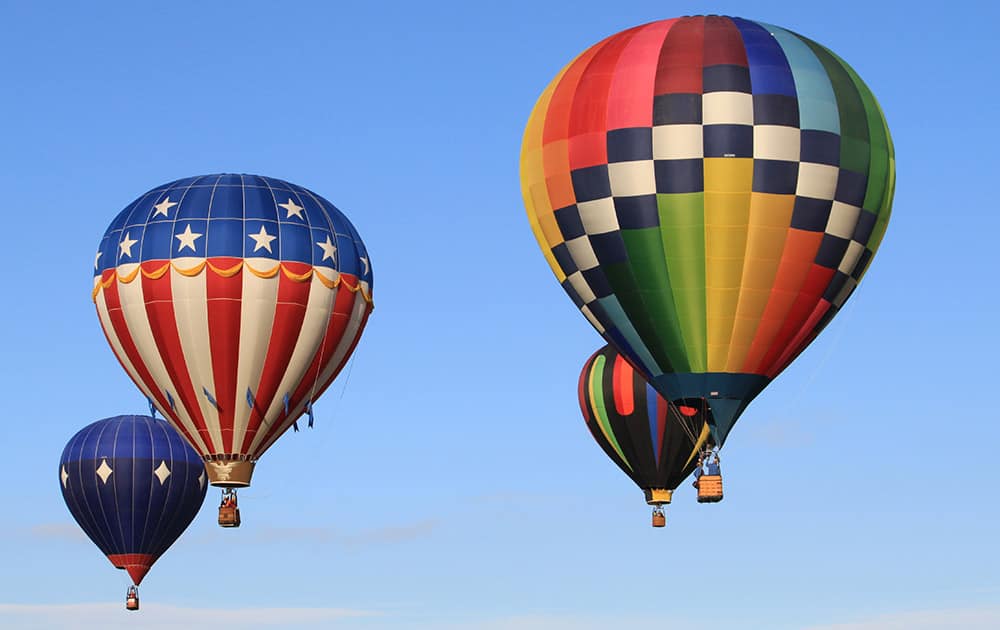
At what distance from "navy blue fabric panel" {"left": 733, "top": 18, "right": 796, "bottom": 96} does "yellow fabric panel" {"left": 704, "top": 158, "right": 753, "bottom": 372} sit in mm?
1336

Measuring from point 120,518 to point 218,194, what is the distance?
511 inches

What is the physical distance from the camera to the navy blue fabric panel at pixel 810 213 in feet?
112

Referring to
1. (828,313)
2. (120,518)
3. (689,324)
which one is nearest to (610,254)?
(689,324)

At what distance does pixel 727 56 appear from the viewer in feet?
113

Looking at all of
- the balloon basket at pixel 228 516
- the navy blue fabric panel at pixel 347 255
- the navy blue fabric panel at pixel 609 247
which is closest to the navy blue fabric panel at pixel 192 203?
the navy blue fabric panel at pixel 347 255

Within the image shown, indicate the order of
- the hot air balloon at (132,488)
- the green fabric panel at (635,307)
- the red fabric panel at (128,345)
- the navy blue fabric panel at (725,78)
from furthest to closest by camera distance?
the hot air balloon at (132,488) < the red fabric panel at (128,345) < the green fabric panel at (635,307) < the navy blue fabric panel at (725,78)

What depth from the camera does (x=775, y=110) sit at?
1344 inches

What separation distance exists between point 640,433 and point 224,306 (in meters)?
12.1

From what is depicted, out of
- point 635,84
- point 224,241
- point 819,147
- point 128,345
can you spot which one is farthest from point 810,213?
point 128,345

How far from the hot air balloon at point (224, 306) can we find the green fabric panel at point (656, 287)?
336 inches

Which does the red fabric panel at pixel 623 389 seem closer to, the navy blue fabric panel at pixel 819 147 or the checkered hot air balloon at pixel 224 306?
the checkered hot air balloon at pixel 224 306

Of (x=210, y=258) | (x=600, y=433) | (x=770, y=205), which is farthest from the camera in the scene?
(x=600, y=433)

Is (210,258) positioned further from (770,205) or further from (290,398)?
(770,205)

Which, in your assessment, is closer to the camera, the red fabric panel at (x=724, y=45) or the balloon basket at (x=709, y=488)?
the red fabric panel at (x=724, y=45)
